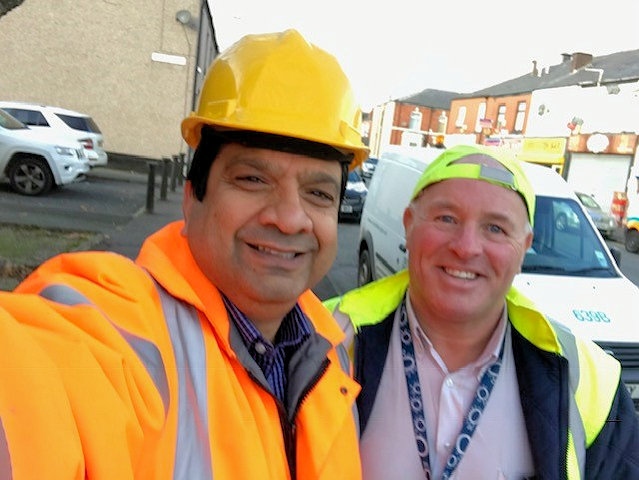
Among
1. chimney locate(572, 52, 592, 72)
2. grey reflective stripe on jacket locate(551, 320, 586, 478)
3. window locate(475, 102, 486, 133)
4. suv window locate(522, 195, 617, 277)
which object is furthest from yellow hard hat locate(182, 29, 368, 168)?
window locate(475, 102, 486, 133)

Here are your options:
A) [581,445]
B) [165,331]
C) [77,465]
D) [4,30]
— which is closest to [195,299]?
[165,331]

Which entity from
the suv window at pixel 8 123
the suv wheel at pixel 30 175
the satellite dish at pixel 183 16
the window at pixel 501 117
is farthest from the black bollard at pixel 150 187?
the window at pixel 501 117

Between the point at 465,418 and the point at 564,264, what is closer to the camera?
the point at 465,418

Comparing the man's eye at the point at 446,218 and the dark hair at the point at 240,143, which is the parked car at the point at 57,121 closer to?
the man's eye at the point at 446,218

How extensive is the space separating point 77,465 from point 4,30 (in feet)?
75.0

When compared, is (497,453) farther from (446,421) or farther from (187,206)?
(187,206)

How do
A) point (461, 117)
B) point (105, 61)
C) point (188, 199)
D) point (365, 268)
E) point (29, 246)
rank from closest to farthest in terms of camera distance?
point (188, 199) < point (29, 246) < point (365, 268) < point (105, 61) < point (461, 117)

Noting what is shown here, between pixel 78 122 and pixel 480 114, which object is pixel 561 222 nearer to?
pixel 78 122

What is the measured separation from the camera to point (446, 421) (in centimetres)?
177

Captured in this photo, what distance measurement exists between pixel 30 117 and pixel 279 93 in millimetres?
14605

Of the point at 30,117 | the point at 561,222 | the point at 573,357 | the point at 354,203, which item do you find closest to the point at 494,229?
the point at 573,357

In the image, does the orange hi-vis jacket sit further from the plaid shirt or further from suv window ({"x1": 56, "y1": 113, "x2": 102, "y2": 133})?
suv window ({"x1": 56, "y1": 113, "x2": 102, "y2": 133})

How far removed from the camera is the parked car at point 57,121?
13.7 m

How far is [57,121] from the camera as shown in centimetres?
1405
